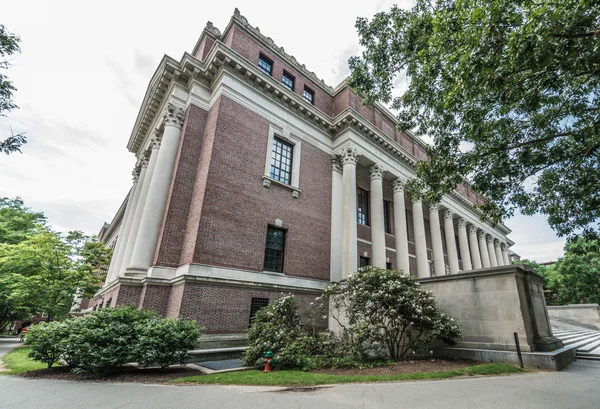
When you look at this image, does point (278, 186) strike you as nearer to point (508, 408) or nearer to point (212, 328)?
point (212, 328)

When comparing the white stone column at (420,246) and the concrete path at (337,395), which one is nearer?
the concrete path at (337,395)

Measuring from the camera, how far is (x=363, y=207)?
2409 centimetres

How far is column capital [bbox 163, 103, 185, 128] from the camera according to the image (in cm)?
1628

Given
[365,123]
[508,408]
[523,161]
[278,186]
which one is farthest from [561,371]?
[365,123]

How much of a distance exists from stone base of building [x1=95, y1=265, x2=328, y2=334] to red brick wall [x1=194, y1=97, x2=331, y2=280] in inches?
36.7

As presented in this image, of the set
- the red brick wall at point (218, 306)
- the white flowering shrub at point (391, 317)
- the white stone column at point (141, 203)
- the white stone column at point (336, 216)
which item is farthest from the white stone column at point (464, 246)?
the white stone column at point (141, 203)

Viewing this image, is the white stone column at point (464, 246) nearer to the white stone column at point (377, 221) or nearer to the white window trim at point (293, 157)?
the white stone column at point (377, 221)

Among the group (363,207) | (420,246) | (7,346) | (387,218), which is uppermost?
(363,207)

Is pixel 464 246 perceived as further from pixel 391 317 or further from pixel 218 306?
pixel 218 306

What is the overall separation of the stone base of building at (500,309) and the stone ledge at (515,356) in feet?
0.99

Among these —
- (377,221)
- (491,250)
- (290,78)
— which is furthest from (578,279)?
(290,78)

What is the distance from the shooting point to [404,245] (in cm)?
2105

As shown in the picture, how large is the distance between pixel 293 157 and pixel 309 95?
5.74m

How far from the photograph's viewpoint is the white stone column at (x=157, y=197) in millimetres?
14000
